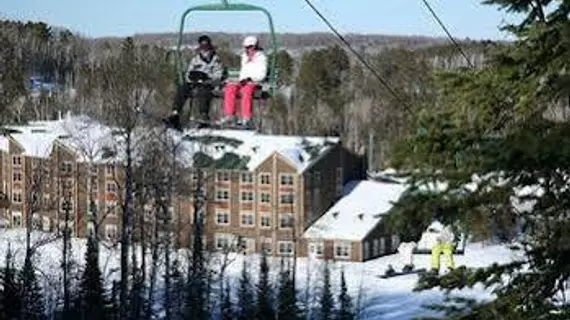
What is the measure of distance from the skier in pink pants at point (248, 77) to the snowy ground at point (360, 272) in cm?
2924

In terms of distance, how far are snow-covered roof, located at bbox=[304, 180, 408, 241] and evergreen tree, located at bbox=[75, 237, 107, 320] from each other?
15804mm

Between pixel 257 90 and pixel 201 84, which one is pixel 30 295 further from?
pixel 257 90

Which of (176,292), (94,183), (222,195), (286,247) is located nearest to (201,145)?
(222,195)

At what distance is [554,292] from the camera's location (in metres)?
5.07

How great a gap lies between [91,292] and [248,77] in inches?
1069

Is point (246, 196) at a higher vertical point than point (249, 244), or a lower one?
higher

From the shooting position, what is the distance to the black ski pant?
977 cm

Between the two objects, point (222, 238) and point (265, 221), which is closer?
point (265, 221)

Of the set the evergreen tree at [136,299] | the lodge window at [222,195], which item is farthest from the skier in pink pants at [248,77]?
the lodge window at [222,195]

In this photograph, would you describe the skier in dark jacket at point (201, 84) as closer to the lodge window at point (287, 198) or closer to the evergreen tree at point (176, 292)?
the evergreen tree at point (176, 292)

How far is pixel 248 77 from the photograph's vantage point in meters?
9.55

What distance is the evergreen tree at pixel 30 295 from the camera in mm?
33469

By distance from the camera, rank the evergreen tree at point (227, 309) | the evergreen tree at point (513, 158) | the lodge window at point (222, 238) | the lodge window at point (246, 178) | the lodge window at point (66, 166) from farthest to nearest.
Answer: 1. the lodge window at point (66, 166)
2. the lodge window at point (246, 178)
3. the lodge window at point (222, 238)
4. the evergreen tree at point (227, 309)
5. the evergreen tree at point (513, 158)

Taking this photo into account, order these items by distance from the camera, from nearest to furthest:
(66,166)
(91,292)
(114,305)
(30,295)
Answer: (30,295)
(91,292)
(114,305)
(66,166)
